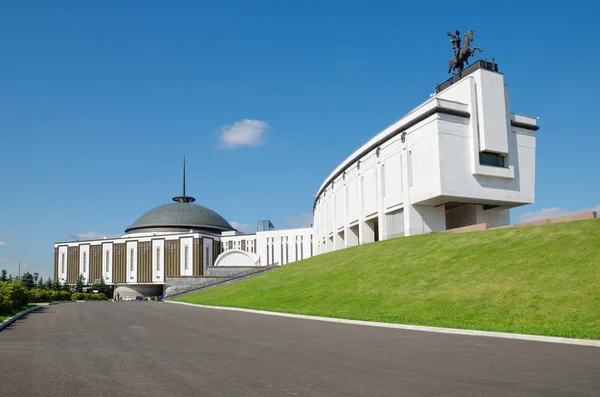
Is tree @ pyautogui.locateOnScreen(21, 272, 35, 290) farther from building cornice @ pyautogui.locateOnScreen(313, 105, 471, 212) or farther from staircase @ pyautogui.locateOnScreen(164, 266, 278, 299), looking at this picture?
building cornice @ pyautogui.locateOnScreen(313, 105, 471, 212)

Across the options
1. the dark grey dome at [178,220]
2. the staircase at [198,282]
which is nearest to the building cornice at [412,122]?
the staircase at [198,282]

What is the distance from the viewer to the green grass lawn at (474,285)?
17250 millimetres

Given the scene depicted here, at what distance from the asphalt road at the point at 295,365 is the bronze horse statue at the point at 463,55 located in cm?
3925

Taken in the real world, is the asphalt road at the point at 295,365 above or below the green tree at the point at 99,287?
above

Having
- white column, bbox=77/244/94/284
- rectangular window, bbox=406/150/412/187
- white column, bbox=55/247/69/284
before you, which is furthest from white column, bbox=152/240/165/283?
rectangular window, bbox=406/150/412/187

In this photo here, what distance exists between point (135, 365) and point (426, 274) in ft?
63.3

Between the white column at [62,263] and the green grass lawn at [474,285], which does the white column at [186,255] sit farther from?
the green grass lawn at [474,285]

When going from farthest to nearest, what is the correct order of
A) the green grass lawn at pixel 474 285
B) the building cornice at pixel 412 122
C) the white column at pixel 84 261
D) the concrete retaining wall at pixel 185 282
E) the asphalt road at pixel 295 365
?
the white column at pixel 84 261 → the concrete retaining wall at pixel 185 282 → the building cornice at pixel 412 122 → the green grass lawn at pixel 474 285 → the asphalt road at pixel 295 365

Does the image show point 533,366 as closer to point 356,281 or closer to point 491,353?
point 491,353

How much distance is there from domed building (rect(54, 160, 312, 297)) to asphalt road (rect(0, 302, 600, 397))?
81.0 m

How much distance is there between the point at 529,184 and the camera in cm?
4738

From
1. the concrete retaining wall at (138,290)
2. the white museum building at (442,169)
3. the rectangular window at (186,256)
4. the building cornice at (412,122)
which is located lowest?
the concrete retaining wall at (138,290)

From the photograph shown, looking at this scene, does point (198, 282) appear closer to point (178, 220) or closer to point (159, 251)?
point (159, 251)

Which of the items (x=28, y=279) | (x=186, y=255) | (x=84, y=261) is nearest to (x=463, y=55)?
(x=186, y=255)
